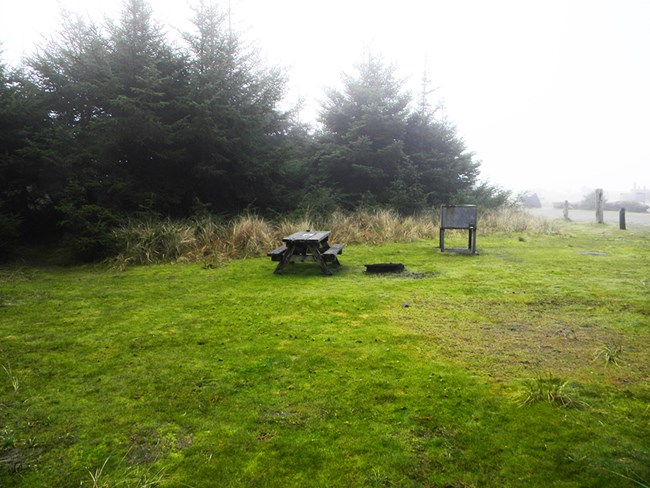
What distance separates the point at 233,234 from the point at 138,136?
10.6ft

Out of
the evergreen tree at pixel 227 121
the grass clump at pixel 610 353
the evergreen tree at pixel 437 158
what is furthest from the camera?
the evergreen tree at pixel 437 158

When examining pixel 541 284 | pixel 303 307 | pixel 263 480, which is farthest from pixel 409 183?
pixel 263 480

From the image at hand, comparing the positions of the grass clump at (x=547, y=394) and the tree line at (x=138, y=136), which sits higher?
the tree line at (x=138, y=136)

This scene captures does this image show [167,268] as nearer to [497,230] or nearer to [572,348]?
[572,348]

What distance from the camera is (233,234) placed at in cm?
868

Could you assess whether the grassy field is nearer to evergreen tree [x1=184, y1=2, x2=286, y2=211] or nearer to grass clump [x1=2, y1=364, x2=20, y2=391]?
grass clump [x1=2, y1=364, x2=20, y2=391]

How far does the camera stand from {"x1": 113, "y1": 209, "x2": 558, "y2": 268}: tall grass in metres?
7.71

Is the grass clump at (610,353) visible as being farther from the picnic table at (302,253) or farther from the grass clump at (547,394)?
the picnic table at (302,253)

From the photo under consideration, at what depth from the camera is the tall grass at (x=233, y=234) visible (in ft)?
25.3

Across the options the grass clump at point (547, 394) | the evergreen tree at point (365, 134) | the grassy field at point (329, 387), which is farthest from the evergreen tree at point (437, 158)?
the grass clump at point (547, 394)

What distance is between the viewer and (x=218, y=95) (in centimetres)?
930

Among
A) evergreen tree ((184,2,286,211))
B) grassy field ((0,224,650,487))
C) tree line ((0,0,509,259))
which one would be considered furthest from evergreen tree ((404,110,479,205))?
grassy field ((0,224,650,487))

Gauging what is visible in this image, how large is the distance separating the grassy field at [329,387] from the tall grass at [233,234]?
8.32 ft

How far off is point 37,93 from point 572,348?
11.0 metres
